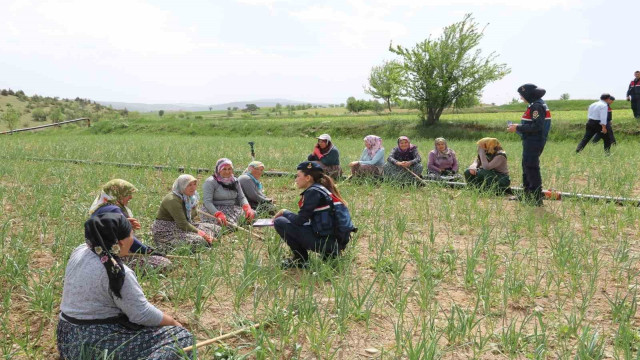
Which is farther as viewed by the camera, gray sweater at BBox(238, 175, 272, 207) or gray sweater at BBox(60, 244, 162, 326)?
gray sweater at BBox(238, 175, 272, 207)

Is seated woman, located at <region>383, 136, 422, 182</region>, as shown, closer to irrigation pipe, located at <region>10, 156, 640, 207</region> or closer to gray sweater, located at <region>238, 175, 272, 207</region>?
irrigation pipe, located at <region>10, 156, 640, 207</region>

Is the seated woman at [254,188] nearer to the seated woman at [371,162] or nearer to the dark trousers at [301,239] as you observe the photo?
the dark trousers at [301,239]

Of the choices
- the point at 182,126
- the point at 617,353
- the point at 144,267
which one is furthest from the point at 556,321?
the point at 182,126

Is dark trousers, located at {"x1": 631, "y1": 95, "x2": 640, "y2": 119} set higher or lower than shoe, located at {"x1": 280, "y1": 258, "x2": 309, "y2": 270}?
higher

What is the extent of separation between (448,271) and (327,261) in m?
1.07

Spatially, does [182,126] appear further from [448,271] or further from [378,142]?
[448,271]

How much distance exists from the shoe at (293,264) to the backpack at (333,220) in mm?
336

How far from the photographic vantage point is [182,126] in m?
27.2

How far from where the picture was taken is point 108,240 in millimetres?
2334

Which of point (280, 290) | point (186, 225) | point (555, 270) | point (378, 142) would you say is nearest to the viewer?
point (280, 290)

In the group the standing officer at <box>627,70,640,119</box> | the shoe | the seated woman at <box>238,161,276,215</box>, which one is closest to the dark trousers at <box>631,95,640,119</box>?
the standing officer at <box>627,70,640,119</box>

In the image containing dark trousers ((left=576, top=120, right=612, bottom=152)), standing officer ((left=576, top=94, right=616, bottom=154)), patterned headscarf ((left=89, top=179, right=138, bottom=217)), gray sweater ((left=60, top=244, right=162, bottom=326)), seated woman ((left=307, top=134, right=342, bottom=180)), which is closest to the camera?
gray sweater ((left=60, top=244, right=162, bottom=326))

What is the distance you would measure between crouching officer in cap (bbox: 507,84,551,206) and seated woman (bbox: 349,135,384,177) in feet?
8.66

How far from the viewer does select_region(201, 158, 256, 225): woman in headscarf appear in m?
5.28
